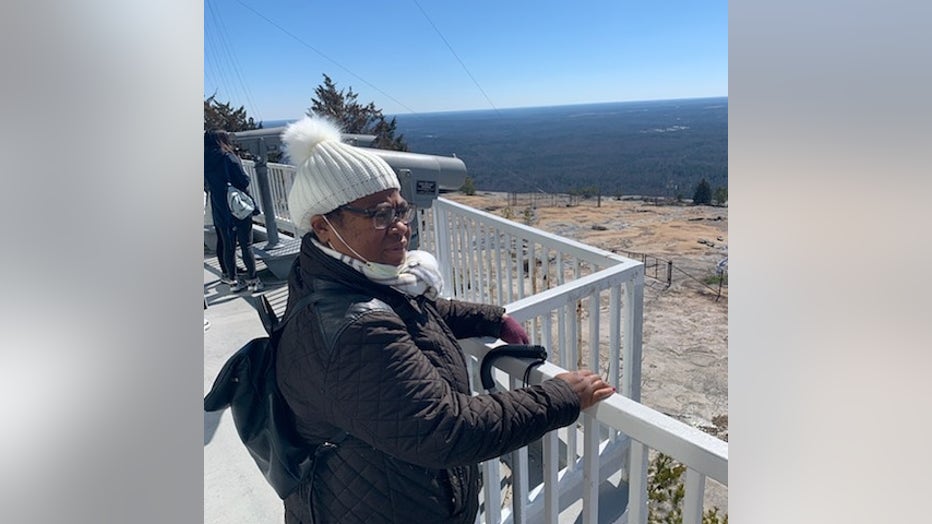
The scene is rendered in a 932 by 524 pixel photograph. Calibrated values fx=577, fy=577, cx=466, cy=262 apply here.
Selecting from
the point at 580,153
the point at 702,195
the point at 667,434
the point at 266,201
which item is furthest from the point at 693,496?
the point at 580,153

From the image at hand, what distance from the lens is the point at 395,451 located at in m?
1.13

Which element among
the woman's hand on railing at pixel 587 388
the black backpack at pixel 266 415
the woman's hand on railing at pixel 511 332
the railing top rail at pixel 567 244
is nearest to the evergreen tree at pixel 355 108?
the railing top rail at pixel 567 244

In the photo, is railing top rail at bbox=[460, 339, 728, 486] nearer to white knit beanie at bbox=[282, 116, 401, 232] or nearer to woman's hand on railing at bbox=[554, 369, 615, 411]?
woman's hand on railing at bbox=[554, 369, 615, 411]

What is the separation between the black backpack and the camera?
4.18 ft

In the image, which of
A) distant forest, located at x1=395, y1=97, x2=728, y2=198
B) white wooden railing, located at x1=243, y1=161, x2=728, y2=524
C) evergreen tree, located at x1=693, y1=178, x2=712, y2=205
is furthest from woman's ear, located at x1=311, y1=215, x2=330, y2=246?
evergreen tree, located at x1=693, y1=178, x2=712, y2=205

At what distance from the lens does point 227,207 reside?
4.75 metres

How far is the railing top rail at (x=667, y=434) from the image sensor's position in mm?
933

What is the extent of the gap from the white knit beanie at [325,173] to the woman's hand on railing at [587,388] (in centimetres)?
64

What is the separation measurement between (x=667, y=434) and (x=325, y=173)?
0.94 meters

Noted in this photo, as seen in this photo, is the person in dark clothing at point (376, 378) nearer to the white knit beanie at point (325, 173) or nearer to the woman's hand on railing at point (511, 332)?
the white knit beanie at point (325, 173)

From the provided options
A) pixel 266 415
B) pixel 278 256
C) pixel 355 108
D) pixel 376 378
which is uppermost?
pixel 355 108

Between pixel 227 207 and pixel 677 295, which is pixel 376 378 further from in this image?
pixel 677 295

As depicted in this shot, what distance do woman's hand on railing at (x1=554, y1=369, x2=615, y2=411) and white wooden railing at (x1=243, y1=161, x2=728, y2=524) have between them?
0.02m
